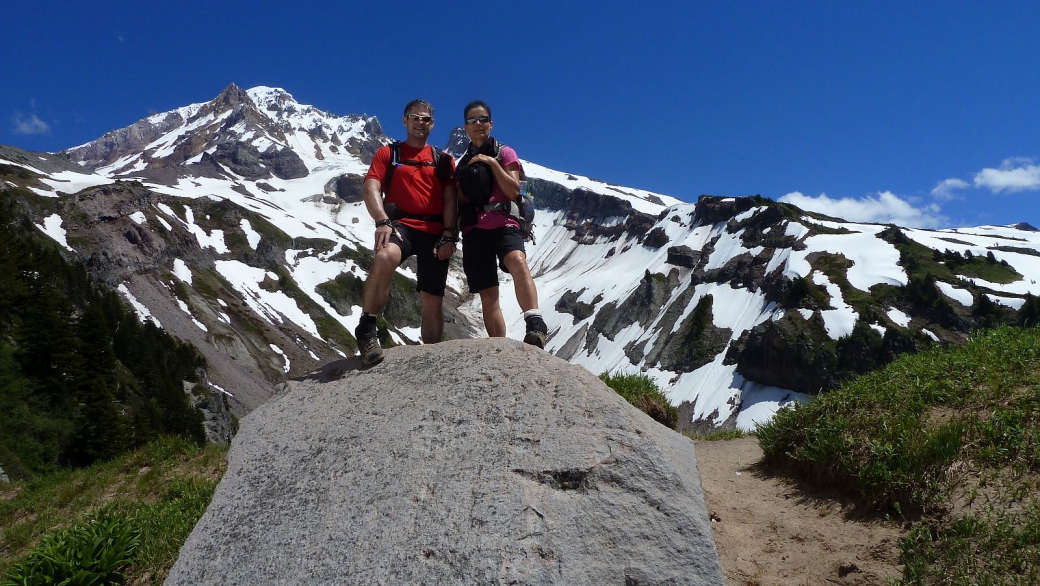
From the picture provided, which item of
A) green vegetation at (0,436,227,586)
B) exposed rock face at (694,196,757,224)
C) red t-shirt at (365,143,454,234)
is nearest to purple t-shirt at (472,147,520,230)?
red t-shirt at (365,143,454,234)

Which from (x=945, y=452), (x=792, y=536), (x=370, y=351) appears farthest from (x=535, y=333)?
(x=945, y=452)

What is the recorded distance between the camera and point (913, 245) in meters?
130

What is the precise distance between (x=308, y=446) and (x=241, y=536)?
3.30ft

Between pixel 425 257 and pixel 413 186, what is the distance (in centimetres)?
97

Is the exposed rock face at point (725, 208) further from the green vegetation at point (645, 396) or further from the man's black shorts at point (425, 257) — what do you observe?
the man's black shorts at point (425, 257)

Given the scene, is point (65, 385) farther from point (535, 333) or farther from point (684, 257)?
point (684, 257)

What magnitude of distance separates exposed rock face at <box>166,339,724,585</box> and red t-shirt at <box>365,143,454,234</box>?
2.20 m

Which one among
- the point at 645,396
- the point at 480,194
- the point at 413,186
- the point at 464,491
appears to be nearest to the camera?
the point at 464,491

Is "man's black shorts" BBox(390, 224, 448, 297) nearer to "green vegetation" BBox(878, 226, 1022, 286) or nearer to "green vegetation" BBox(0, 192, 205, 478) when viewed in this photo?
"green vegetation" BBox(0, 192, 205, 478)

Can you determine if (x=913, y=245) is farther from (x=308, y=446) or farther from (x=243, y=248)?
(x=243, y=248)

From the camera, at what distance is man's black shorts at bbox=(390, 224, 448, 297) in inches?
297

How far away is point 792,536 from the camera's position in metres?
5.95

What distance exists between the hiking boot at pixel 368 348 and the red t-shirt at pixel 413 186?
152 centimetres

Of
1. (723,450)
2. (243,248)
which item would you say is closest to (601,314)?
(243,248)
